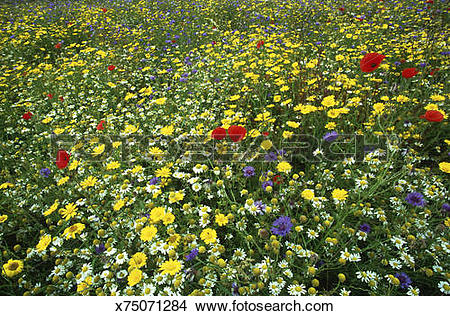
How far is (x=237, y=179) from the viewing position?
5.90 ft

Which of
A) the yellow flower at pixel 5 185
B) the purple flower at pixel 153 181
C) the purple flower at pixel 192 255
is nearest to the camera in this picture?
the purple flower at pixel 192 255

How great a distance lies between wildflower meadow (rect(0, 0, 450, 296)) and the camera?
1391mm

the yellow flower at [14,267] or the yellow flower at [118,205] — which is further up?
the yellow flower at [118,205]

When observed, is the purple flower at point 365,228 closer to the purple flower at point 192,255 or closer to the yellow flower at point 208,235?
the yellow flower at point 208,235

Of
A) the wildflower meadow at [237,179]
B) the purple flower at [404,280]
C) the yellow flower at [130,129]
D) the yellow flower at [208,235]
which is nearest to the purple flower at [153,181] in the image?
the wildflower meadow at [237,179]

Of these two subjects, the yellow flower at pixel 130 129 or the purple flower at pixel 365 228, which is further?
the yellow flower at pixel 130 129

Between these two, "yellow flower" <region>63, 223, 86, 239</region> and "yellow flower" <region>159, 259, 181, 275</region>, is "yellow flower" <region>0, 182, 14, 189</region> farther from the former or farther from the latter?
"yellow flower" <region>159, 259, 181, 275</region>

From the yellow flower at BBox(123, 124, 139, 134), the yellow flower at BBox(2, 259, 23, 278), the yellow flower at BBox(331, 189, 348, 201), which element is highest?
the yellow flower at BBox(331, 189, 348, 201)

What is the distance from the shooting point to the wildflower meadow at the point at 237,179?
1391 millimetres

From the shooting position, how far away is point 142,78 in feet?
13.1

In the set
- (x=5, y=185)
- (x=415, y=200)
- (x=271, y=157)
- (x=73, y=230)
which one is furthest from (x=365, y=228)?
(x=5, y=185)

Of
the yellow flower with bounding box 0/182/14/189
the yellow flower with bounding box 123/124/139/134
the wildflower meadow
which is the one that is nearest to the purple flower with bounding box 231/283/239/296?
the wildflower meadow

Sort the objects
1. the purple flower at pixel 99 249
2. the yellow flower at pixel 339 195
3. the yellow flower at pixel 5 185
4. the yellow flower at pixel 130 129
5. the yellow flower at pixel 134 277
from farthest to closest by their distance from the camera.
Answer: the yellow flower at pixel 130 129
the yellow flower at pixel 5 185
the purple flower at pixel 99 249
the yellow flower at pixel 339 195
the yellow flower at pixel 134 277

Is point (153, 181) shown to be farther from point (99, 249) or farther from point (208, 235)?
point (208, 235)
